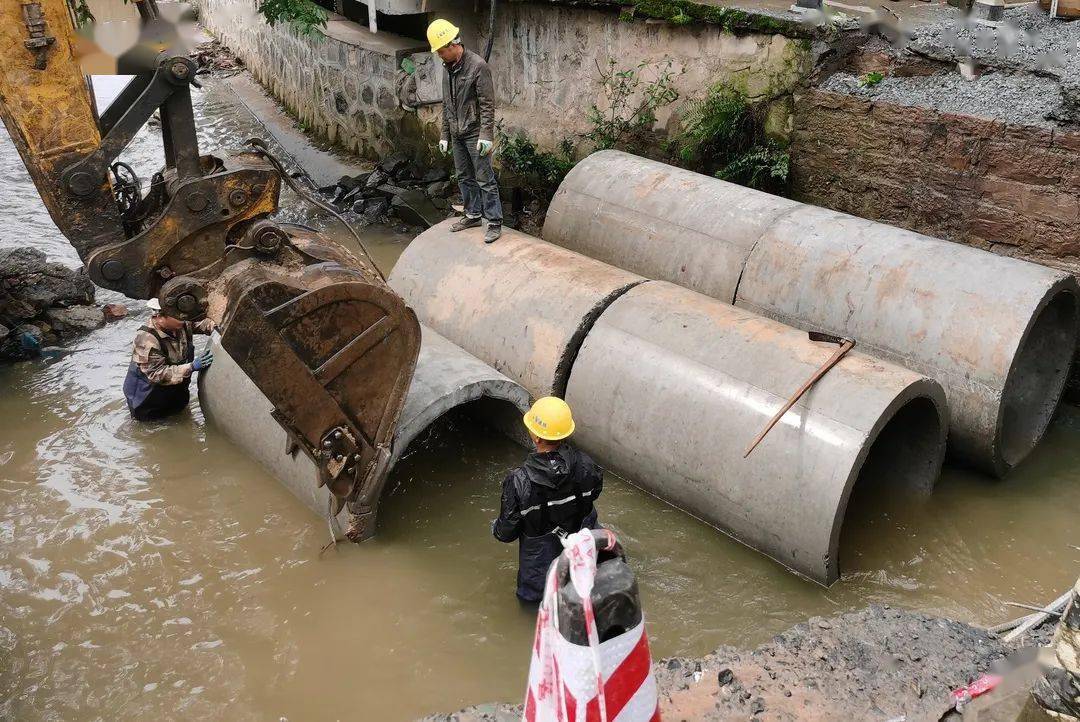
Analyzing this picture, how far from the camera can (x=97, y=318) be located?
8.61m

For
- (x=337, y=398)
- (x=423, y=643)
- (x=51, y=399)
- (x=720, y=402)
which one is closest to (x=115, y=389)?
(x=51, y=399)

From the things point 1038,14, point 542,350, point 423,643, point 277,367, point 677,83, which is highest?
point 1038,14

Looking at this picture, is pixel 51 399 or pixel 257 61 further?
pixel 257 61

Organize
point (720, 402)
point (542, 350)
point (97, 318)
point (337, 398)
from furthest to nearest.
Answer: point (97, 318) → point (542, 350) → point (720, 402) → point (337, 398)

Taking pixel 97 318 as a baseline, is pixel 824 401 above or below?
above

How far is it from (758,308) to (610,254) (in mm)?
1430

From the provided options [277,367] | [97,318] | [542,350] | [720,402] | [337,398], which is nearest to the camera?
[277,367]

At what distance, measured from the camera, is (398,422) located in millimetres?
5504

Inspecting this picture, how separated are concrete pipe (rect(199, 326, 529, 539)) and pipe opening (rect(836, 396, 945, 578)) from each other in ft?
7.44

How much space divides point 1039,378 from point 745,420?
2.69 meters

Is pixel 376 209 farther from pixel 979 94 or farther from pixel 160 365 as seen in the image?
pixel 979 94

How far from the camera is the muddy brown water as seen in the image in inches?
187

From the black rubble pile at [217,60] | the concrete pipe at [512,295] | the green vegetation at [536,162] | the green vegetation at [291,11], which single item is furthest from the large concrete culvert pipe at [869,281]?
the black rubble pile at [217,60]

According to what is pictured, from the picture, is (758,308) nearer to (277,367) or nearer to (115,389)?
(277,367)
